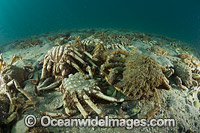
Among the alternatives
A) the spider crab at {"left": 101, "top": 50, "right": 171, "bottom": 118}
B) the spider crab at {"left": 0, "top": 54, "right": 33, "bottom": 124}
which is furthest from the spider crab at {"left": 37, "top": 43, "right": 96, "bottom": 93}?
the spider crab at {"left": 101, "top": 50, "right": 171, "bottom": 118}

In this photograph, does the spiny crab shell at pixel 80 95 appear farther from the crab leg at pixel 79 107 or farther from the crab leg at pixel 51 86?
the crab leg at pixel 51 86

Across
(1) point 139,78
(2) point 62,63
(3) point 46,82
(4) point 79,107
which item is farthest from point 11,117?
(1) point 139,78

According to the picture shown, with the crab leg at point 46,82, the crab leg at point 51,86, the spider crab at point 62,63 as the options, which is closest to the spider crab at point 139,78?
the spider crab at point 62,63

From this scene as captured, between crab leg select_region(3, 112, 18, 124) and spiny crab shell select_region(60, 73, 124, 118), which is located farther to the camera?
spiny crab shell select_region(60, 73, 124, 118)

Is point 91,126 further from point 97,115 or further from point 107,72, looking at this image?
point 107,72

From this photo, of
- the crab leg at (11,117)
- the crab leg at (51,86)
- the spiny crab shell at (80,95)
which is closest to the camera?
the crab leg at (11,117)

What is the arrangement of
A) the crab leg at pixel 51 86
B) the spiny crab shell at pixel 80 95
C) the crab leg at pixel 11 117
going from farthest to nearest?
1. the crab leg at pixel 51 86
2. the spiny crab shell at pixel 80 95
3. the crab leg at pixel 11 117

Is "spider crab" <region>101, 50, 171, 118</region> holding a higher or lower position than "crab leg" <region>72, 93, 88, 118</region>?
higher

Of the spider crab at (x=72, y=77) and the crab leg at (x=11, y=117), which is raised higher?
the spider crab at (x=72, y=77)

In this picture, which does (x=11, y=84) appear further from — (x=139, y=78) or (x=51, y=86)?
(x=139, y=78)

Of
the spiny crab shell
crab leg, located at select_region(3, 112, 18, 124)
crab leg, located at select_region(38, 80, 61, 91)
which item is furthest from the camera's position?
crab leg, located at select_region(38, 80, 61, 91)

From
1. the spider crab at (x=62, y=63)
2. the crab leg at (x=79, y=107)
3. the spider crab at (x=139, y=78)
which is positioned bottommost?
the crab leg at (x=79, y=107)

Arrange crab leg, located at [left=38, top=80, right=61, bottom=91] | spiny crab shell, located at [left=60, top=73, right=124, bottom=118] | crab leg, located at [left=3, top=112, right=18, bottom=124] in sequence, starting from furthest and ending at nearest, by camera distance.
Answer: crab leg, located at [left=38, top=80, right=61, bottom=91], spiny crab shell, located at [left=60, top=73, right=124, bottom=118], crab leg, located at [left=3, top=112, right=18, bottom=124]

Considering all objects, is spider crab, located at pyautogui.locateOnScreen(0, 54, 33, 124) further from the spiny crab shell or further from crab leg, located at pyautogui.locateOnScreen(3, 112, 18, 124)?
the spiny crab shell
